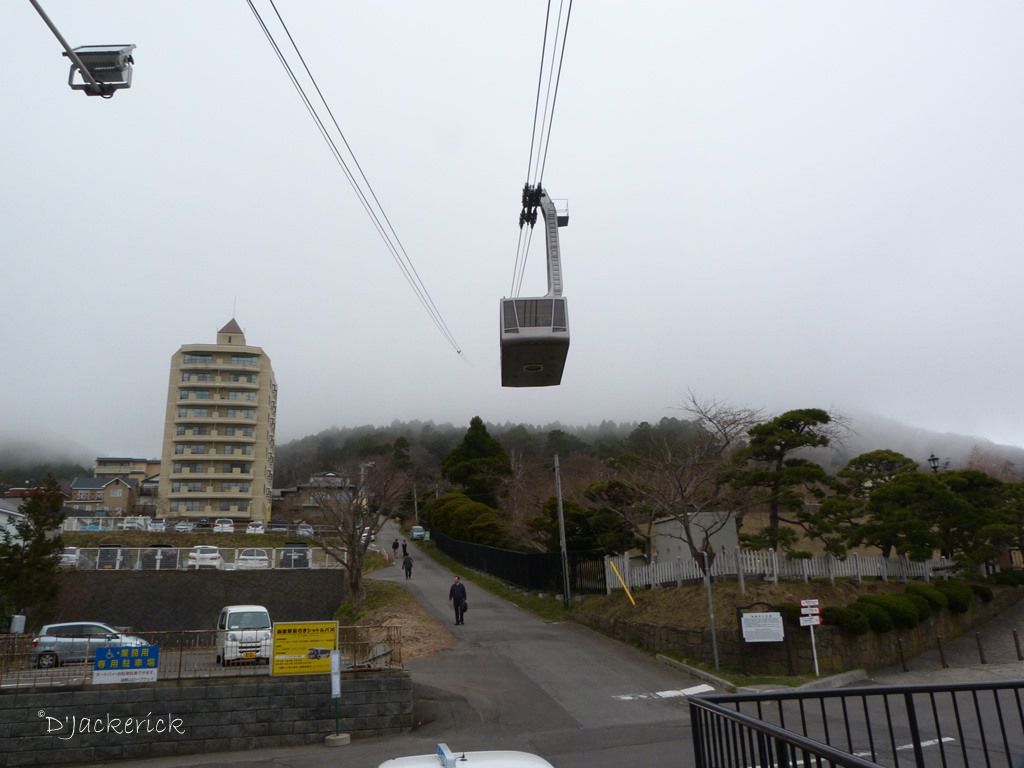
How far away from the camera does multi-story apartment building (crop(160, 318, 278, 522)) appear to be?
6506cm

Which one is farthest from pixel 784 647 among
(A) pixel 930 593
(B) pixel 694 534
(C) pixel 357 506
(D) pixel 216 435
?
(D) pixel 216 435

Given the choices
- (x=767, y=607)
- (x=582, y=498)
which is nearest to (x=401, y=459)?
(x=582, y=498)

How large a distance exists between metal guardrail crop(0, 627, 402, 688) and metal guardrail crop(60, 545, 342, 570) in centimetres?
1894

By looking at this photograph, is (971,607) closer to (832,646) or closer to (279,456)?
(832,646)

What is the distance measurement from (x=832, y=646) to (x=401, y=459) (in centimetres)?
5918

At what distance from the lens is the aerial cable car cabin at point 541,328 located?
967 cm

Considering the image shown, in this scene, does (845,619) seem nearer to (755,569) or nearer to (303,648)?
(755,569)

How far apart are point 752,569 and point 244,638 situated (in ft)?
42.4

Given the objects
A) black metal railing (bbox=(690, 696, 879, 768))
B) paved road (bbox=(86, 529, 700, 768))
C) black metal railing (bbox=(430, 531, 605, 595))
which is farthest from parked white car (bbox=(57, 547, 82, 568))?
black metal railing (bbox=(690, 696, 879, 768))

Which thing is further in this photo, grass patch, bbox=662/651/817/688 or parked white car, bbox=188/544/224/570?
parked white car, bbox=188/544/224/570

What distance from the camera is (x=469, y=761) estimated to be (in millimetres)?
4422

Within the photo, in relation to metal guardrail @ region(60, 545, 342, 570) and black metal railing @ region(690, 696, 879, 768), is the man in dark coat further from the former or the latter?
black metal railing @ region(690, 696, 879, 768)

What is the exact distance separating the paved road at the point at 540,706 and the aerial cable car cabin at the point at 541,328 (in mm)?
5517

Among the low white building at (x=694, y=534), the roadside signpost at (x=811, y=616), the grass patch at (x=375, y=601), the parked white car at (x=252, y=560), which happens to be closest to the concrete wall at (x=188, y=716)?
the roadside signpost at (x=811, y=616)
